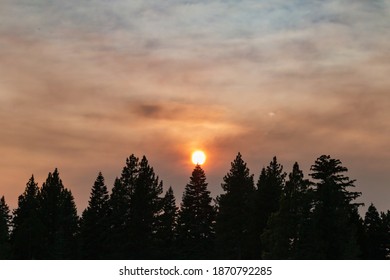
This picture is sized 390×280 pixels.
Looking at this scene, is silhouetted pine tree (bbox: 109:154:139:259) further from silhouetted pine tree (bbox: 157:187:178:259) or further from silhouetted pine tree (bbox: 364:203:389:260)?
silhouetted pine tree (bbox: 364:203:389:260)

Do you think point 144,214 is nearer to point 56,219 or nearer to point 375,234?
point 56,219

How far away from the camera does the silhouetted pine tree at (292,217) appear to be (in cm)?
6328

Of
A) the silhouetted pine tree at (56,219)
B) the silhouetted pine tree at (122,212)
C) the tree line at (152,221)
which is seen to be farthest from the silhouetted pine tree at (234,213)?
the silhouetted pine tree at (56,219)

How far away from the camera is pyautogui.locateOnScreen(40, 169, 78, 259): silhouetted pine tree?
97.8m

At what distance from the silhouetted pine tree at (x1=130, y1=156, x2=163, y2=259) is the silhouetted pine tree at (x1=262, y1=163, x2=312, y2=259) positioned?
38337 millimetres

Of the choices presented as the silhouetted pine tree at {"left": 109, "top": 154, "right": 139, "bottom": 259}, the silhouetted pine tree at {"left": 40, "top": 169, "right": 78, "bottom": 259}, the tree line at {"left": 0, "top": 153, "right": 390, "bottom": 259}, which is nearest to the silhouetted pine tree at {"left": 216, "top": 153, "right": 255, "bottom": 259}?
the tree line at {"left": 0, "top": 153, "right": 390, "bottom": 259}

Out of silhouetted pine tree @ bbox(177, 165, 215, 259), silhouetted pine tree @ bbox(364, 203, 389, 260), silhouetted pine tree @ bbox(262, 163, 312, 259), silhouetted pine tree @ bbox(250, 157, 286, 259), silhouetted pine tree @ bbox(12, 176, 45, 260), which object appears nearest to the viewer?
silhouetted pine tree @ bbox(262, 163, 312, 259)

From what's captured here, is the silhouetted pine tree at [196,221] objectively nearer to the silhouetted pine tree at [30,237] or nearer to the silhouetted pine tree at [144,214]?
the silhouetted pine tree at [144,214]

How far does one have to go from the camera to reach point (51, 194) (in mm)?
100188

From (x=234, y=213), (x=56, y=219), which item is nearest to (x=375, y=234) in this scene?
(x=234, y=213)

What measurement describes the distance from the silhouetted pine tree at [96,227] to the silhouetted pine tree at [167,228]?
9.31m

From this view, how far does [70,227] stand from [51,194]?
7408mm
